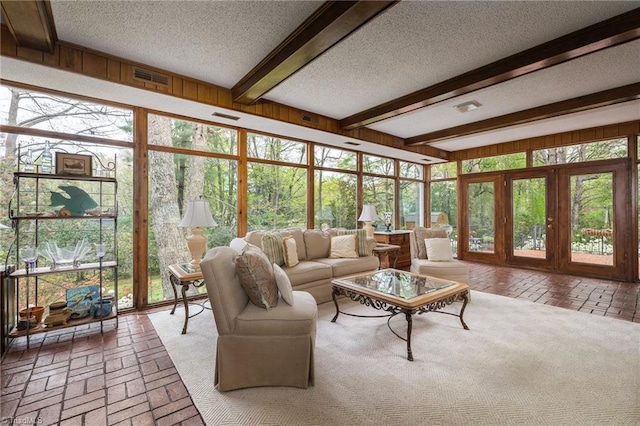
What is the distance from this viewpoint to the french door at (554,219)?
5.19 m

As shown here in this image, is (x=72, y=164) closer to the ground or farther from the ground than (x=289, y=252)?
farther from the ground

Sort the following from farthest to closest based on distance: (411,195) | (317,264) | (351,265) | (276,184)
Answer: (411,195), (276,184), (351,265), (317,264)

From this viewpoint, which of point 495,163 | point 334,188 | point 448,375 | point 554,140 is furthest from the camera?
point 495,163

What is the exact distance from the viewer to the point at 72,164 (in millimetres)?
2975

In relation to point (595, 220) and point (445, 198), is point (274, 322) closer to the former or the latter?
point (595, 220)

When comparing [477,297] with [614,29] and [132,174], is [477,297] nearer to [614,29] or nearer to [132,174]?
[614,29]

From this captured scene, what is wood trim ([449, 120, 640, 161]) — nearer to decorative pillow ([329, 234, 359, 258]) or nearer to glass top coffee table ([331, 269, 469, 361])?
decorative pillow ([329, 234, 359, 258])

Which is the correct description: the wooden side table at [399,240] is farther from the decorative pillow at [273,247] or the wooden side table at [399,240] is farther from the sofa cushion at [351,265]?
the decorative pillow at [273,247]

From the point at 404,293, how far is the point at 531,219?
516cm

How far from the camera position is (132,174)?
3.66m

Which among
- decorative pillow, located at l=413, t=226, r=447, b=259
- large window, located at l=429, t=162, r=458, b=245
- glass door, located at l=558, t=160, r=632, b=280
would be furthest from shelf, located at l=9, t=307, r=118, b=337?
glass door, located at l=558, t=160, r=632, b=280

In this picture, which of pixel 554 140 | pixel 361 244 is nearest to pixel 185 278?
pixel 361 244

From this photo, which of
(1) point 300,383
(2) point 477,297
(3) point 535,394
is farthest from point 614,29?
(1) point 300,383

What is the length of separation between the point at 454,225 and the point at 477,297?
3889 millimetres
